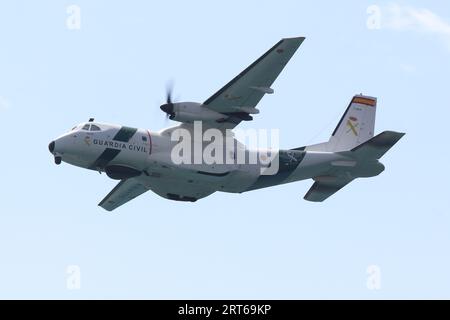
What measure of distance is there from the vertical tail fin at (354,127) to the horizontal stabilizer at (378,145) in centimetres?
111

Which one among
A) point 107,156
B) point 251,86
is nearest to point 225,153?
point 251,86

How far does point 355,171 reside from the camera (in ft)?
94.9

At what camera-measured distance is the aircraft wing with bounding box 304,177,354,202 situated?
29438mm

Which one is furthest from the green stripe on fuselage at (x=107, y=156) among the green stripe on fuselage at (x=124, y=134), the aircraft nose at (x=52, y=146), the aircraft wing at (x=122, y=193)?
the aircraft wing at (x=122, y=193)

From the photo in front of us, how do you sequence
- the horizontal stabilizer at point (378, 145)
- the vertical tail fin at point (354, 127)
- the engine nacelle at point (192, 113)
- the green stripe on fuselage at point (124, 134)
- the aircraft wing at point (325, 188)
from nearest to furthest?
the green stripe on fuselage at point (124, 134), the engine nacelle at point (192, 113), the horizontal stabilizer at point (378, 145), the aircraft wing at point (325, 188), the vertical tail fin at point (354, 127)

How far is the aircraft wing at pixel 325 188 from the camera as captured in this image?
96.6 ft

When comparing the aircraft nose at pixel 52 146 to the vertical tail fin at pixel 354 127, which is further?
the vertical tail fin at pixel 354 127

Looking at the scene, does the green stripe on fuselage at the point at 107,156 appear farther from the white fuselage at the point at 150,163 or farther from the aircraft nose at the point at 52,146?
the aircraft nose at the point at 52,146

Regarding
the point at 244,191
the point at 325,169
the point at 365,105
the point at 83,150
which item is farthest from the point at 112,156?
the point at 365,105

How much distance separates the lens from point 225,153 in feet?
90.4

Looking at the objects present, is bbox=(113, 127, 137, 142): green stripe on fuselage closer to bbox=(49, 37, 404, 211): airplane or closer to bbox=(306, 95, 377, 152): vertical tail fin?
bbox=(49, 37, 404, 211): airplane

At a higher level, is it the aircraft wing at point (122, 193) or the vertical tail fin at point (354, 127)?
the vertical tail fin at point (354, 127)

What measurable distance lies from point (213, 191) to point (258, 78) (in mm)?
3833
